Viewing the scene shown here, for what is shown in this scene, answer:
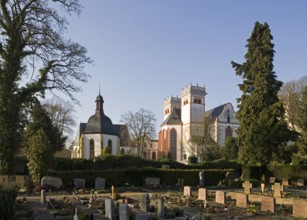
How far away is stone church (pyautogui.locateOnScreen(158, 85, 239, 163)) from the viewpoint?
2657 inches

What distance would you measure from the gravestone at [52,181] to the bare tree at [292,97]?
96.0ft

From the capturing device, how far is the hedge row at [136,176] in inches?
1040

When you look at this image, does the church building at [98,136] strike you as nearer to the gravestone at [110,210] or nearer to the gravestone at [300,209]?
the gravestone at [110,210]

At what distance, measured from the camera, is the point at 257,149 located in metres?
33.2

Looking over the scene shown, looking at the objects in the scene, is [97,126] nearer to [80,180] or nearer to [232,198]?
[80,180]

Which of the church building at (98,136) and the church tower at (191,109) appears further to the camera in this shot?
the church tower at (191,109)

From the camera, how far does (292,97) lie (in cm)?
4612

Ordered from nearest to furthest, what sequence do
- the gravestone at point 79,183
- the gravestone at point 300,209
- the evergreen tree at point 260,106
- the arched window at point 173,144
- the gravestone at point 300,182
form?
the gravestone at point 300,209 < the gravestone at point 79,183 < the gravestone at point 300,182 < the evergreen tree at point 260,106 < the arched window at point 173,144

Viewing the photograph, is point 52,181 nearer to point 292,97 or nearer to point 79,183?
point 79,183

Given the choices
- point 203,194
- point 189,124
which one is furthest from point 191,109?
point 203,194

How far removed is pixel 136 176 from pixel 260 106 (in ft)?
44.6

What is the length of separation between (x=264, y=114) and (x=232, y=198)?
1552 cm

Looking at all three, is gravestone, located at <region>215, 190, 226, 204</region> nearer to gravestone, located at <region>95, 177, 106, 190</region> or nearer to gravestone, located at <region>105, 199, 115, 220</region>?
gravestone, located at <region>105, 199, 115, 220</region>

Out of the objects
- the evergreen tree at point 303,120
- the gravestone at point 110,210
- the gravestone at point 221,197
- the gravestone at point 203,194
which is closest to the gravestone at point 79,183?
the gravestone at point 203,194
